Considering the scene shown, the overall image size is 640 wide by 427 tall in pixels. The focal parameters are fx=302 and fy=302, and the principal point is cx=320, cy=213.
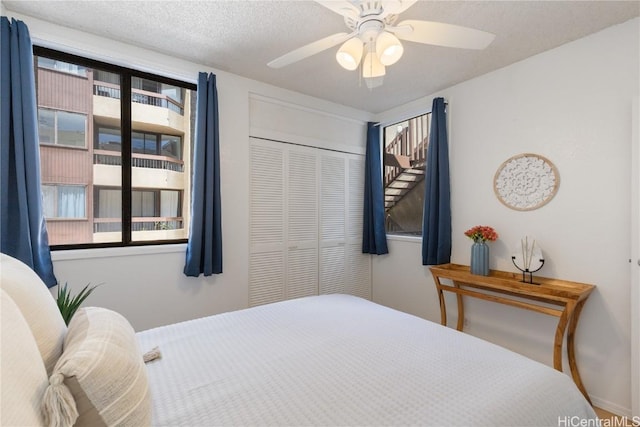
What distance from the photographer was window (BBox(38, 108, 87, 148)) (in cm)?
213

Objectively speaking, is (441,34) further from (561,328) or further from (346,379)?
(561,328)

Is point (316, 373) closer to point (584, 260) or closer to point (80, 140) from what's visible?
point (584, 260)

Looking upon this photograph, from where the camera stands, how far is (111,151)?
2354 mm

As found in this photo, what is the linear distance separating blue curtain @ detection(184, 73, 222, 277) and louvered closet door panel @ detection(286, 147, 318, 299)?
0.79 m

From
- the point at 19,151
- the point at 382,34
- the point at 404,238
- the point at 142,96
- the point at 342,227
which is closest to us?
Answer: the point at 382,34

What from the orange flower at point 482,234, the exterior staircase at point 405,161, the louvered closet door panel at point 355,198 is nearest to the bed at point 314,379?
the orange flower at point 482,234

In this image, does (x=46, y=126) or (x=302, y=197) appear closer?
(x=46, y=126)

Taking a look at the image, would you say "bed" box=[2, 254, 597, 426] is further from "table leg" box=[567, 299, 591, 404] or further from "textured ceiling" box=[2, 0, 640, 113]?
"textured ceiling" box=[2, 0, 640, 113]

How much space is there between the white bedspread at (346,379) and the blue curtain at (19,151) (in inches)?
45.0

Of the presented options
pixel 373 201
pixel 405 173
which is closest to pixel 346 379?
pixel 373 201

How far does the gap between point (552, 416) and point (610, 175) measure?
1.80 metres

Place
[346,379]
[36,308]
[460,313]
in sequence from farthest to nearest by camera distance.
Result: [460,313] → [346,379] → [36,308]

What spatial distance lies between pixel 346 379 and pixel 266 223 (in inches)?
80.7

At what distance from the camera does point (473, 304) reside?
9.09 ft
